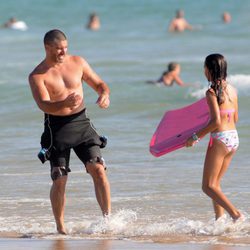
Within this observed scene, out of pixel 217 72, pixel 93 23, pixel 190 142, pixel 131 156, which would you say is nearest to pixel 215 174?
pixel 190 142

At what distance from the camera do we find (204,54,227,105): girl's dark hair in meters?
6.83

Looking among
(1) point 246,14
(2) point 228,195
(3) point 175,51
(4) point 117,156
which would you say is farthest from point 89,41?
(2) point 228,195

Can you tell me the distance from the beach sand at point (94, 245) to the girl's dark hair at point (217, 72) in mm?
1052

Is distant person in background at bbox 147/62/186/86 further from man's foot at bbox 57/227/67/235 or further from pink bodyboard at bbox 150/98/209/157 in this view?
man's foot at bbox 57/227/67/235

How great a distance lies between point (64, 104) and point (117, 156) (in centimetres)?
397

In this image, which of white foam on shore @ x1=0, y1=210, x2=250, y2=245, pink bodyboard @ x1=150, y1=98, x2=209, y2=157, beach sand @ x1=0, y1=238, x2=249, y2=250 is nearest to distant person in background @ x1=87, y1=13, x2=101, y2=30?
white foam on shore @ x1=0, y1=210, x2=250, y2=245

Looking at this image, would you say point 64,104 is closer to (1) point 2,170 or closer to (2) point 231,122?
(2) point 231,122

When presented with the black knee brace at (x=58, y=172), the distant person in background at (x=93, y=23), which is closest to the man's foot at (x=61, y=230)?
the black knee brace at (x=58, y=172)

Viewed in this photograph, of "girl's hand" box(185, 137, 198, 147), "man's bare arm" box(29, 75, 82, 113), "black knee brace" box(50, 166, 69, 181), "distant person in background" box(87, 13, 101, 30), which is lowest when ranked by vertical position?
"black knee brace" box(50, 166, 69, 181)

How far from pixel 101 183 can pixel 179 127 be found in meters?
0.71

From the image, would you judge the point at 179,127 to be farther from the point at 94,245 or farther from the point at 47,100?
the point at 94,245

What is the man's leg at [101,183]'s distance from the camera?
7.23 m

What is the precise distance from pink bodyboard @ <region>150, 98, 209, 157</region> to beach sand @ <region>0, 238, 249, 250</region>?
0.76 meters

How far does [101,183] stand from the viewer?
727 centimetres
